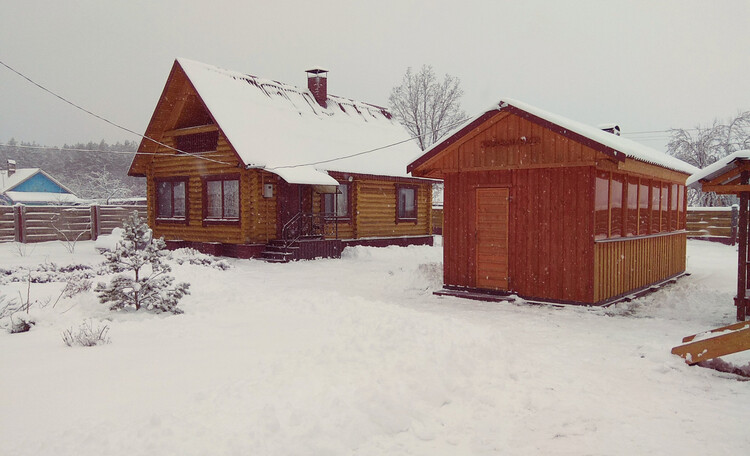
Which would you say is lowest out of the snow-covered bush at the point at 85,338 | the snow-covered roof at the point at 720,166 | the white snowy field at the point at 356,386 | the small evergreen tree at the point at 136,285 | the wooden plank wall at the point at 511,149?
the white snowy field at the point at 356,386

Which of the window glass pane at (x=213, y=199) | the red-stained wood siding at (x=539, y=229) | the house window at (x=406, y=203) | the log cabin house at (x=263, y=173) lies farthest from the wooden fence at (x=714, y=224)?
the window glass pane at (x=213, y=199)

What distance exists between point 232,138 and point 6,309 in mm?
10573

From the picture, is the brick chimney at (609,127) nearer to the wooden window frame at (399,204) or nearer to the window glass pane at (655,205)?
the window glass pane at (655,205)

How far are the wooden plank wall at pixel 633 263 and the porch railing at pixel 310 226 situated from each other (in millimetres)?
10516

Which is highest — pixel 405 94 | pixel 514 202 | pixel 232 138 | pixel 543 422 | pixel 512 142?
pixel 405 94

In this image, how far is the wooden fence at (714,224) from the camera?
2275cm

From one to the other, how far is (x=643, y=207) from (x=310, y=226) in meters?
11.4

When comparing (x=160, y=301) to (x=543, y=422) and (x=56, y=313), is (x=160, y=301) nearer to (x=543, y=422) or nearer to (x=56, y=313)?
(x=56, y=313)

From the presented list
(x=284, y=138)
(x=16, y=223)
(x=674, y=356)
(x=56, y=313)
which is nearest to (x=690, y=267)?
(x=674, y=356)

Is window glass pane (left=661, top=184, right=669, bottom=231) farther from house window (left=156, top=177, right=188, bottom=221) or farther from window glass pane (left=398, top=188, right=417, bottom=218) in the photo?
house window (left=156, top=177, right=188, bottom=221)

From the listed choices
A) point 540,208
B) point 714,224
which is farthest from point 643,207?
point 714,224

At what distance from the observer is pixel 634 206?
37.8 feet

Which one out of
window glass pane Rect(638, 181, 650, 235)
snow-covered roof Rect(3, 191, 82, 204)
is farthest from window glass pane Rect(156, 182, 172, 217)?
snow-covered roof Rect(3, 191, 82, 204)

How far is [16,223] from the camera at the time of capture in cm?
2209
